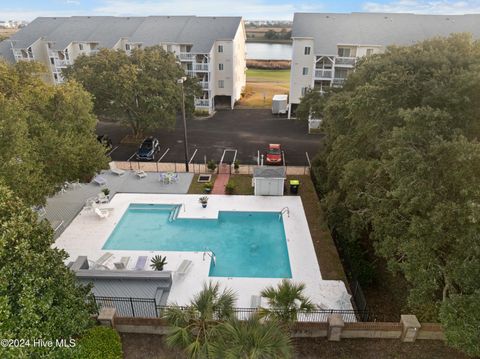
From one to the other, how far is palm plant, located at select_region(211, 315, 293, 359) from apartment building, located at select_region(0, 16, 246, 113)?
36.4 m

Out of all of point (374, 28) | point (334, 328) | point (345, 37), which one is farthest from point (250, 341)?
point (374, 28)

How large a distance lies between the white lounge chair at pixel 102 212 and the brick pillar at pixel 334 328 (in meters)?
15.0

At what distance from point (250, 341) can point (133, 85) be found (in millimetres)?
26449

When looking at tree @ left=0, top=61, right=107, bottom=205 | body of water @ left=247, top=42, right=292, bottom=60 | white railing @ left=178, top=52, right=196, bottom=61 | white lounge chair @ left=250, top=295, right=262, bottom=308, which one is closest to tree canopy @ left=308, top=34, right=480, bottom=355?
white lounge chair @ left=250, top=295, right=262, bottom=308

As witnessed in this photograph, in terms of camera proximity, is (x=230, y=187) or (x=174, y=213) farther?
(x=230, y=187)

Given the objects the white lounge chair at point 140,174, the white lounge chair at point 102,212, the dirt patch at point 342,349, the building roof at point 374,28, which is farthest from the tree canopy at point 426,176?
the building roof at point 374,28

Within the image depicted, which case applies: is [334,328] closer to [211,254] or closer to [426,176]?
[426,176]

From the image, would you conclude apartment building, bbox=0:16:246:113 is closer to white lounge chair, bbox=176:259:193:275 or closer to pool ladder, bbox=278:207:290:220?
pool ladder, bbox=278:207:290:220

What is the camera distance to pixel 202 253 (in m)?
17.9

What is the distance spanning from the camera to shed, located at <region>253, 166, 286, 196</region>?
75.7 feet

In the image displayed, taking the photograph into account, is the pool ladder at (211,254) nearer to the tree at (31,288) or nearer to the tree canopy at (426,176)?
the tree canopy at (426,176)

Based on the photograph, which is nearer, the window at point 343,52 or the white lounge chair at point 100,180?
the white lounge chair at point 100,180

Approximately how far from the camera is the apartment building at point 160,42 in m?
42.2

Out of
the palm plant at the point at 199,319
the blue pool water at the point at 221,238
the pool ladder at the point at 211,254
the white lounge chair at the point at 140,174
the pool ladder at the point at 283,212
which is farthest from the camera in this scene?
the white lounge chair at the point at 140,174
